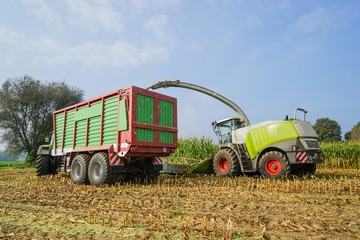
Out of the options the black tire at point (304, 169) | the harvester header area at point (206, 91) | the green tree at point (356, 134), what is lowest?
the black tire at point (304, 169)

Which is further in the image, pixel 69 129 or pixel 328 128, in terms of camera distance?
pixel 328 128

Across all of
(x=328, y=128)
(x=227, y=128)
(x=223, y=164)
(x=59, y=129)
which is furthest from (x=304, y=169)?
(x=328, y=128)

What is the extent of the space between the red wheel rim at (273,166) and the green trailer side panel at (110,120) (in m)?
4.83

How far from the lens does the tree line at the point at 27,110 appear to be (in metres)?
38.6

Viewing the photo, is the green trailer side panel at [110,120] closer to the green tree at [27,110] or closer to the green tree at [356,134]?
the green tree at [27,110]

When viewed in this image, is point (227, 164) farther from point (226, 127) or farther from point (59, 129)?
point (59, 129)

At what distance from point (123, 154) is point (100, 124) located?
1.49m

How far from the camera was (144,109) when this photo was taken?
935cm

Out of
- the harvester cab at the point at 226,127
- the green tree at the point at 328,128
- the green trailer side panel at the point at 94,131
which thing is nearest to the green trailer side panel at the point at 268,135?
the harvester cab at the point at 226,127

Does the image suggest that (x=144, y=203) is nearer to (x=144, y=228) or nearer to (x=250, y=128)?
(x=144, y=228)

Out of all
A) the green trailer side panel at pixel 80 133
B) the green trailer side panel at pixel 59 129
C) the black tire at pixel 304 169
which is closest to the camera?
the green trailer side panel at pixel 80 133

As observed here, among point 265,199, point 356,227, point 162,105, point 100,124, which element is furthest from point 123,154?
point 356,227

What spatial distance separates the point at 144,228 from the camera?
3.70 meters

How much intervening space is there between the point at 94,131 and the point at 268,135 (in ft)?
18.2
